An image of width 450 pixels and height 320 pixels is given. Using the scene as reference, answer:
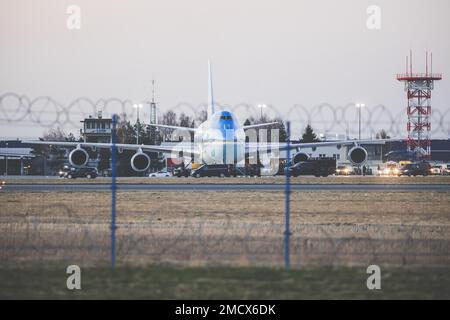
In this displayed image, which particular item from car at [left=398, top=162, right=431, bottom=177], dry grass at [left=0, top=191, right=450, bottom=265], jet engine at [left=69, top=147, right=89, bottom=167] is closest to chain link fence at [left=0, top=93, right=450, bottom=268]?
dry grass at [left=0, top=191, right=450, bottom=265]

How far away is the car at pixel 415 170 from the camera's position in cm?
7894

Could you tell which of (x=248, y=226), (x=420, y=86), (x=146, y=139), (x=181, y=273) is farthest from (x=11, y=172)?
(x=181, y=273)

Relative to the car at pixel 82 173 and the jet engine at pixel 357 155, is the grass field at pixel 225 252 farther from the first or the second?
the car at pixel 82 173

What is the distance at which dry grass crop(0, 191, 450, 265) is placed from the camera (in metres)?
17.3

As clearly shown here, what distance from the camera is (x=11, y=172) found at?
110 m

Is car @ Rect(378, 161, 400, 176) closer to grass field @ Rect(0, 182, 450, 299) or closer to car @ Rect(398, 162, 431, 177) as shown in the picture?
car @ Rect(398, 162, 431, 177)

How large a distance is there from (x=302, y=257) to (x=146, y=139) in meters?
88.2

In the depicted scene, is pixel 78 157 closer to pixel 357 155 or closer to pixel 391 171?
pixel 357 155

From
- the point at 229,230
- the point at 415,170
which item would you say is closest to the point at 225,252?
the point at 229,230

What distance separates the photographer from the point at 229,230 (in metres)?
22.2

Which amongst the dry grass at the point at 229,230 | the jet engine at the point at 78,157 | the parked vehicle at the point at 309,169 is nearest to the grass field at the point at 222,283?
the dry grass at the point at 229,230

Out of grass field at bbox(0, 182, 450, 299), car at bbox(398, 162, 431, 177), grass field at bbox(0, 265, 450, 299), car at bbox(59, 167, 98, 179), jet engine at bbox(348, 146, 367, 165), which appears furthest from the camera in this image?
car at bbox(398, 162, 431, 177)

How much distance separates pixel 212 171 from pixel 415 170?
23045mm

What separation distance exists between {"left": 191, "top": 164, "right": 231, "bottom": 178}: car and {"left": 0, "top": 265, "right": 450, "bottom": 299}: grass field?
53.4m
